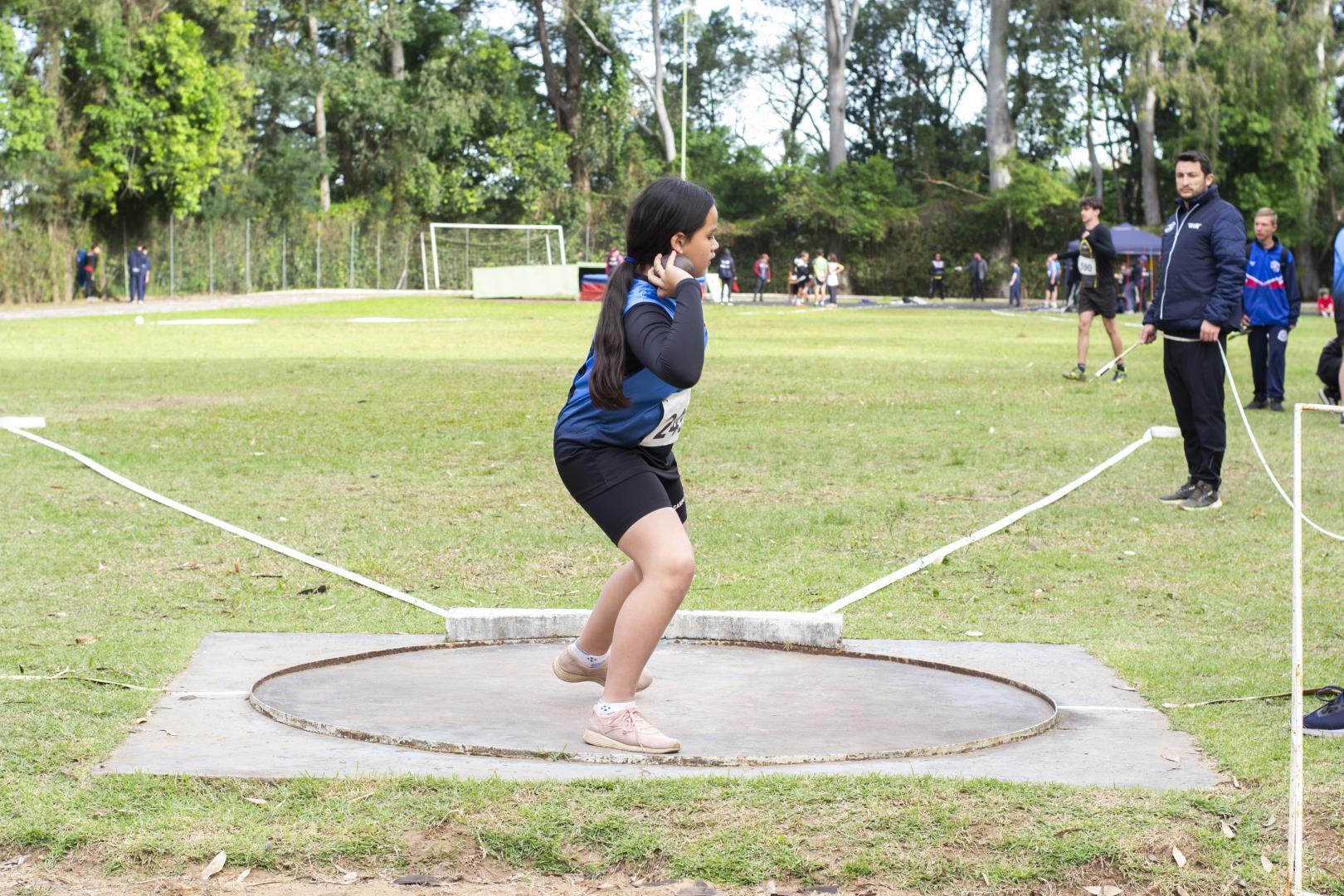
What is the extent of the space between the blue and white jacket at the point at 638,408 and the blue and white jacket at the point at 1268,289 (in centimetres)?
1260

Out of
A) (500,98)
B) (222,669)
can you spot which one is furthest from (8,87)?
(222,669)

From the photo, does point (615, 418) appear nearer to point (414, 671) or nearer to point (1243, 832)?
point (414, 671)

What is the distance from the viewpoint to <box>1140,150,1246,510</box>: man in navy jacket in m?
10.0

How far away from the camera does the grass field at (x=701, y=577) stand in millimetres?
4027

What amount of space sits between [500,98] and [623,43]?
20.6 ft

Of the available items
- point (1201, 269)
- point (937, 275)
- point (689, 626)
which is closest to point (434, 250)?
point (937, 275)

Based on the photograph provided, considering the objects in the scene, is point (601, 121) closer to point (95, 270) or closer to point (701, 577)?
point (95, 270)

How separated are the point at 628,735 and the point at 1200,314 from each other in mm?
6500

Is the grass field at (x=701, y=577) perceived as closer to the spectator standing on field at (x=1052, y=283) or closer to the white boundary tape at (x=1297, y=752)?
the white boundary tape at (x=1297, y=752)

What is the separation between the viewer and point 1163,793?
4387mm

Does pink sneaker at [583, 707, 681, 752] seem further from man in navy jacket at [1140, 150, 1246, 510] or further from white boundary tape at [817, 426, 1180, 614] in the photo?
man in navy jacket at [1140, 150, 1246, 510]

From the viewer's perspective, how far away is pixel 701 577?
7.85 meters

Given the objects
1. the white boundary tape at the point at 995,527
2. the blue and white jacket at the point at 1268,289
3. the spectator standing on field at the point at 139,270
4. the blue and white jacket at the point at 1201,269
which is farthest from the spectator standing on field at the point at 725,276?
the blue and white jacket at the point at 1201,269

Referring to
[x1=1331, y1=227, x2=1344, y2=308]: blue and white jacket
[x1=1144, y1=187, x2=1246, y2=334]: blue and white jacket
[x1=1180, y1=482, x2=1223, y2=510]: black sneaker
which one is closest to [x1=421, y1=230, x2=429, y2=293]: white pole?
[x1=1331, y1=227, x2=1344, y2=308]: blue and white jacket
